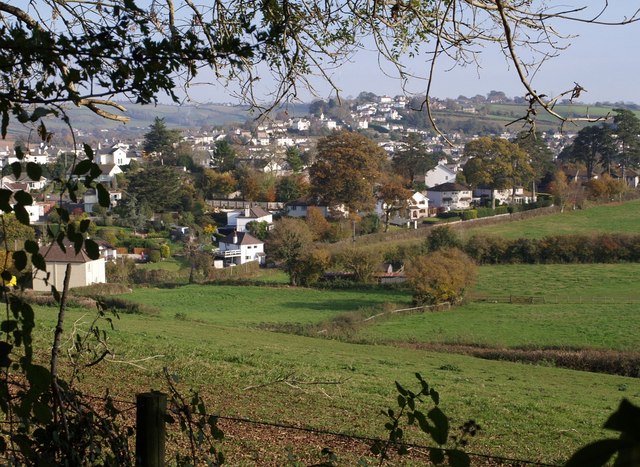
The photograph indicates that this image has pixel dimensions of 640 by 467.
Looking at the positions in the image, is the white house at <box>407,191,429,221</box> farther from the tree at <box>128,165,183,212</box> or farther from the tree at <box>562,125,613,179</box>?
the tree at <box>128,165,183,212</box>

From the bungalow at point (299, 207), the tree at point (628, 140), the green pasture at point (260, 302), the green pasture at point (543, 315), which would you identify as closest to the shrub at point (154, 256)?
the green pasture at point (260, 302)

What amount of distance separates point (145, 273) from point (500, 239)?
48.4 ft

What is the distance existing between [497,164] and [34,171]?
45.9 meters

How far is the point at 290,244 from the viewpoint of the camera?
32875mm

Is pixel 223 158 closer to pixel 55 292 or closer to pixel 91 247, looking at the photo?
pixel 55 292

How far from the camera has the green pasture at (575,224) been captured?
3875cm

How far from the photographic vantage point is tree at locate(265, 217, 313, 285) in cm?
3256

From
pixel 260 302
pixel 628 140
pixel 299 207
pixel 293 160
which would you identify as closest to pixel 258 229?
pixel 299 207

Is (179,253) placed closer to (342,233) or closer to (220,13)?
(342,233)

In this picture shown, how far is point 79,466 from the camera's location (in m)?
2.21

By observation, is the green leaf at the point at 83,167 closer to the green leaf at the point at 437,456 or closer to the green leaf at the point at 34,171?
the green leaf at the point at 34,171

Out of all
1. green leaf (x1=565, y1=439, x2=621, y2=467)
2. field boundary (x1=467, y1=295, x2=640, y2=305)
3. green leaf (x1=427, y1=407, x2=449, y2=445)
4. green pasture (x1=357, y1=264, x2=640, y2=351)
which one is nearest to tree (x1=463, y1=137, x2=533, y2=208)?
green pasture (x1=357, y1=264, x2=640, y2=351)

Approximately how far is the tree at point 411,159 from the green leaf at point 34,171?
1987 inches

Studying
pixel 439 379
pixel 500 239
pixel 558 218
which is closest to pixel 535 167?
pixel 558 218
